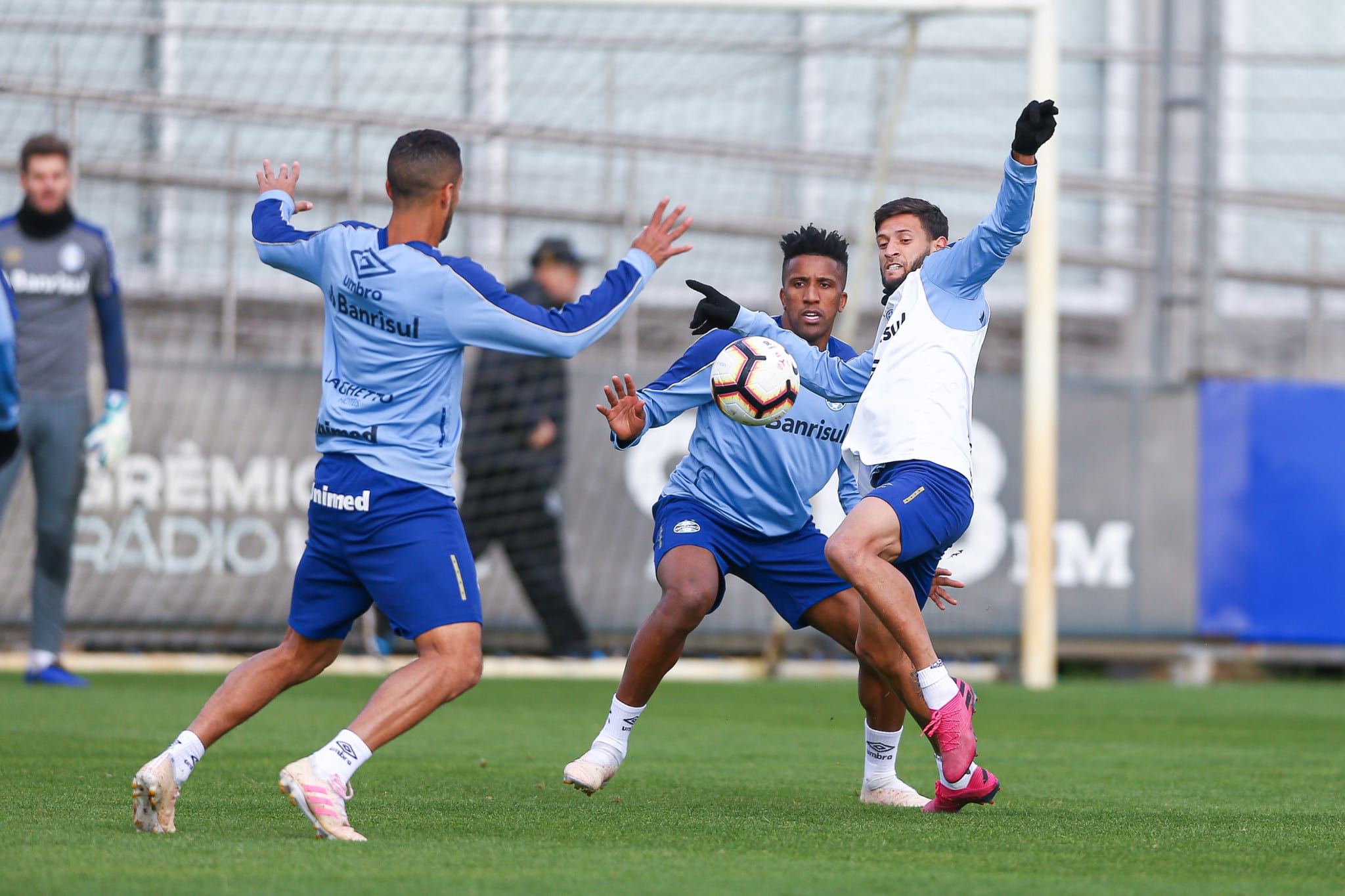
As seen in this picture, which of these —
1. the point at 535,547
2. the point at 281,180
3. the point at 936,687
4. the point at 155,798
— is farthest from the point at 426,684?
the point at 535,547

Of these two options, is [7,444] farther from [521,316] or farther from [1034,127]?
[1034,127]

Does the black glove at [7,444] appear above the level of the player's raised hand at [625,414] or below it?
below

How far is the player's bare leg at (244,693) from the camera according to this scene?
447 cm

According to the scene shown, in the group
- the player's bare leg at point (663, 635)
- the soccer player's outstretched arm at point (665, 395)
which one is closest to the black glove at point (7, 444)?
the soccer player's outstretched arm at point (665, 395)

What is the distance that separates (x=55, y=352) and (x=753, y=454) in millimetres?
4726

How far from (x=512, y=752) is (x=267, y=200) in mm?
2681

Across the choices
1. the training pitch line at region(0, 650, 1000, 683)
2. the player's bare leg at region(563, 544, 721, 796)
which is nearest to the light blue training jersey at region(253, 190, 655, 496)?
the player's bare leg at region(563, 544, 721, 796)

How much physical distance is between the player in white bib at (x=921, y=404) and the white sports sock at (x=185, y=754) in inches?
73.2

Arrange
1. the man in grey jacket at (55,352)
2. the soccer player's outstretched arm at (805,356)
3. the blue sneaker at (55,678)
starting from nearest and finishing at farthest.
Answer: the soccer player's outstretched arm at (805,356) → the man in grey jacket at (55,352) → the blue sneaker at (55,678)

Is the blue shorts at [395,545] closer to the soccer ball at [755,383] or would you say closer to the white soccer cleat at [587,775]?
the white soccer cleat at [587,775]

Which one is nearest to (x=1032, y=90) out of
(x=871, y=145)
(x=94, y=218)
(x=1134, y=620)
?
(x=871, y=145)

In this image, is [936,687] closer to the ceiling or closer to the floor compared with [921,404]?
closer to the floor

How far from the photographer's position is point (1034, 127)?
4.93m

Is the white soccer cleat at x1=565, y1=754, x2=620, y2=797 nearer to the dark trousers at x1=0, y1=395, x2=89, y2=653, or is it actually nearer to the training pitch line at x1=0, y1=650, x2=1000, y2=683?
the dark trousers at x1=0, y1=395, x2=89, y2=653
